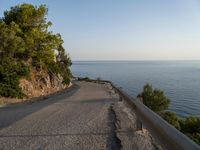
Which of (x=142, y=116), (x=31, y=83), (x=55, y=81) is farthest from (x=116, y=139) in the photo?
(x=55, y=81)

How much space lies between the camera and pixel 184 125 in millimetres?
48500

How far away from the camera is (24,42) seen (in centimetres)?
3155

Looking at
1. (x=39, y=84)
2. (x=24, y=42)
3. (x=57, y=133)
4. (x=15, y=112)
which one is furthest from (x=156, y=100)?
(x=57, y=133)

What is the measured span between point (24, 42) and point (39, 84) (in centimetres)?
519

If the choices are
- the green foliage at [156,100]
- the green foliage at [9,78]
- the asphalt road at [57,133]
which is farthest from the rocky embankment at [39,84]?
the green foliage at [156,100]

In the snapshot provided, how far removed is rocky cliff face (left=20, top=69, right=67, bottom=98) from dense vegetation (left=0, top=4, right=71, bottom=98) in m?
0.81

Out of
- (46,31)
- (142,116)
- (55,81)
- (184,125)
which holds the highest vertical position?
(46,31)

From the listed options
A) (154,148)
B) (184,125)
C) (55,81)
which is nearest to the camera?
(154,148)

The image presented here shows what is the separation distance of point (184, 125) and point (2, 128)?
43.4 m

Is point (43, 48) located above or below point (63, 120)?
above

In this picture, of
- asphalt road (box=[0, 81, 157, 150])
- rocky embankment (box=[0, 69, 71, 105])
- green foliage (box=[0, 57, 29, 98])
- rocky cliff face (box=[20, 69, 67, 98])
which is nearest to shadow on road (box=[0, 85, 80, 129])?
asphalt road (box=[0, 81, 157, 150])

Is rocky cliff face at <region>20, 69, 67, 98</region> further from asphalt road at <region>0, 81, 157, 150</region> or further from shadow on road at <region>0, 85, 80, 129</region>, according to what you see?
asphalt road at <region>0, 81, 157, 150</region>

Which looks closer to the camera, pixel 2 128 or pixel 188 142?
pixel 188 142

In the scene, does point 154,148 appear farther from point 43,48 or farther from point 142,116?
point 43,48
